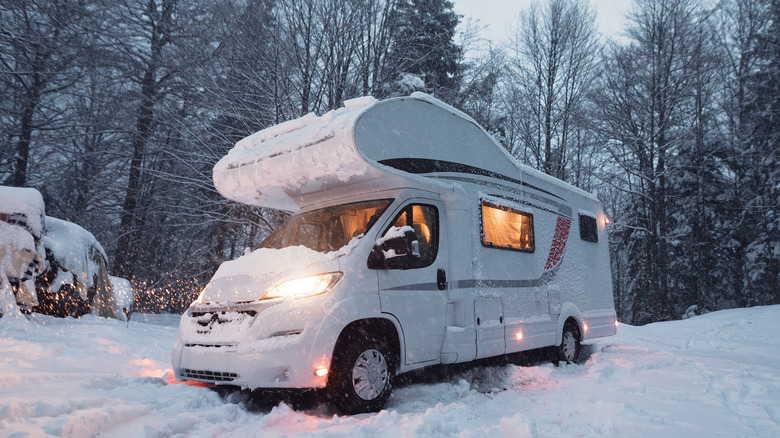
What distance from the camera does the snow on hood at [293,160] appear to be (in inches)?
204

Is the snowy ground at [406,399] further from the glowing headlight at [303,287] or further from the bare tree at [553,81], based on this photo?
the bare tree at [553,81]

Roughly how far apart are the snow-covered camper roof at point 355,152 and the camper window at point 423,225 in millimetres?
350

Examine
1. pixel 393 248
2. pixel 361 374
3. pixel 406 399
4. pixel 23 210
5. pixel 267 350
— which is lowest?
pixel 406 399

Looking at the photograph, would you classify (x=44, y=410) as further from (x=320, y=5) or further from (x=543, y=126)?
(x=543, y=126)

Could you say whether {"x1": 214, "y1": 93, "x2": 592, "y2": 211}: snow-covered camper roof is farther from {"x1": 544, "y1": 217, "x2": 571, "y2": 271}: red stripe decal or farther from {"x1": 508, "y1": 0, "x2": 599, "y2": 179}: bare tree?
{"x1": 508, "y1": 0, "x2": 599, "y2": 179}: bare tree

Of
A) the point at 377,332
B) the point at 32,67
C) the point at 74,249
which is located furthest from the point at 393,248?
the point at 32,67

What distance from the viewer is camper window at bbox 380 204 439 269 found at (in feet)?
17.7

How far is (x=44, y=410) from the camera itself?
350 cm

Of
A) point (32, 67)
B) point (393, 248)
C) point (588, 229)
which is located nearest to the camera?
point (393, 248)

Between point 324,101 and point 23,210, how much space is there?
25.2ft

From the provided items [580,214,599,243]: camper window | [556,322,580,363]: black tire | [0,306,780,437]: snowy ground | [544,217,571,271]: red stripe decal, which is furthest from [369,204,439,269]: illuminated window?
[580,214,599,243]: camper window

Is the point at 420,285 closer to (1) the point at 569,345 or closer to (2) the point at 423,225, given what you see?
(2) the point at 423,225

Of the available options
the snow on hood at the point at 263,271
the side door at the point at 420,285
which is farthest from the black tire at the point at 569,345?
the snow on hood at the point at 263,271

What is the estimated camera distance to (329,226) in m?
5.58
